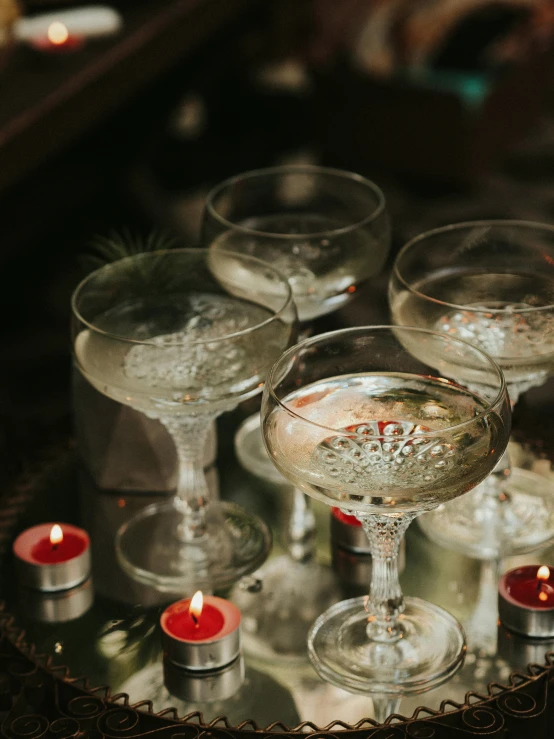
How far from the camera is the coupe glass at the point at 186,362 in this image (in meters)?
0.88

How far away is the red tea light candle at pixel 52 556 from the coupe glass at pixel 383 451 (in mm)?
210

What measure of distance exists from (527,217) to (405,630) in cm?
195

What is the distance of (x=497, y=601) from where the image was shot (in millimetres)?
911

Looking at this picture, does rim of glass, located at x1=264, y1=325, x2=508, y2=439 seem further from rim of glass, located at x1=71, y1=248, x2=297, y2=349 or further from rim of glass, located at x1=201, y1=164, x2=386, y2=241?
rim of glass, located at x1=201, y1=164, x2=386, y2=241

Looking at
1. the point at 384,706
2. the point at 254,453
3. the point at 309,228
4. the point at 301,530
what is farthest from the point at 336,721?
the point at 309,228

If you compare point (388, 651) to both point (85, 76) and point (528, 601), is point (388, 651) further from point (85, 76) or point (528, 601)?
point (85, 76)

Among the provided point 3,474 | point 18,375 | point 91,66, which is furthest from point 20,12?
point 3,474

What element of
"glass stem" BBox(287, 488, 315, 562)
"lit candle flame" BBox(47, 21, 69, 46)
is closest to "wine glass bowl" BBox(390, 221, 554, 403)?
"glass stem" BBox(287, 488, 315, 562)

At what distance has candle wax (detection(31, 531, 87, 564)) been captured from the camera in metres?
0.96

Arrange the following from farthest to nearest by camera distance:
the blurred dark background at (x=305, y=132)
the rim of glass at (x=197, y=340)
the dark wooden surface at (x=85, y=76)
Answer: the blurred dark background at (x=305, y=132), the dark wooden surface at (x=85, y=76), the rim of glass at (x=197, y=340)

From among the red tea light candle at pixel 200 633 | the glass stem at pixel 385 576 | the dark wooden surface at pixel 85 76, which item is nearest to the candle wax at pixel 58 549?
the red tea light candle at pixel 200 633

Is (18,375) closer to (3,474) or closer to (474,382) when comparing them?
(3,474)

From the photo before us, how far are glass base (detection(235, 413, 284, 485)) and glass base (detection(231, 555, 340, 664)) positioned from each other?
14 centimetres

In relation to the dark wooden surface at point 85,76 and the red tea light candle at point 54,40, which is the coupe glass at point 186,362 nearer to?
the dark wooden surface at point 85,76
